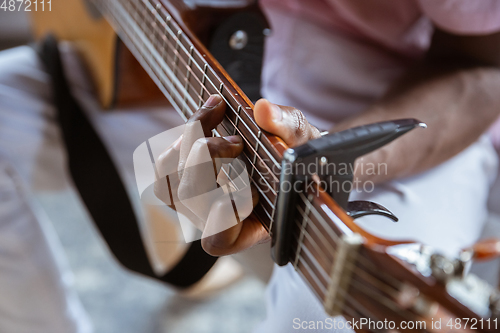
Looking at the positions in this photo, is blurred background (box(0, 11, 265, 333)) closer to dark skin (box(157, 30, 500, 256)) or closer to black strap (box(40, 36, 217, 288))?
black strap (box(40, 36, 217, 288))

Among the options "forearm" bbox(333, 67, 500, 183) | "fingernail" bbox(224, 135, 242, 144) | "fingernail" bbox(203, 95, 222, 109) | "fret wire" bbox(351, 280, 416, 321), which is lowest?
"forearm" bbox(333, 67, 500, 183)

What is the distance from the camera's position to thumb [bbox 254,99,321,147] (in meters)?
0.29

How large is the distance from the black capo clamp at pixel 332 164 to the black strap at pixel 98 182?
0.41 meters

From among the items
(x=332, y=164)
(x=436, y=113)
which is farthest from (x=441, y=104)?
(x=332, y=164)

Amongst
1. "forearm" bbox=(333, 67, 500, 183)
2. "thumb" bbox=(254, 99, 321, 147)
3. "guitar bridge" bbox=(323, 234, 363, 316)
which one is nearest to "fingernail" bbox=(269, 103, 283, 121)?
"thumb" bbox=(254, 99, 321, 147)

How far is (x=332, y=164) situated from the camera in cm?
27

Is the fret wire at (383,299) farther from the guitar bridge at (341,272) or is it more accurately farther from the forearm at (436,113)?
the forearm at (436,113)

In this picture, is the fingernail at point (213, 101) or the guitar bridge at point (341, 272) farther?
the fingernail at point (213, 101)

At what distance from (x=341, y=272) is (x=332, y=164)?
3.0 inches

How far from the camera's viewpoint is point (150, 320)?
86cm

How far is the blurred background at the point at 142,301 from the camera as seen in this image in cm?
86

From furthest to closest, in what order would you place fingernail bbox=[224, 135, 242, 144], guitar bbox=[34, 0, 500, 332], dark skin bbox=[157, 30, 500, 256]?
dark skin bbox=[157, 30, 500, 256], fingernail bbox=[224, 135, 242, 144], guitar bbox=[34, 0, 500, 332]

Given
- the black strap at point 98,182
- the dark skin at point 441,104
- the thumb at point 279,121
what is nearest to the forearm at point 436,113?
the dark skin at point 441,104

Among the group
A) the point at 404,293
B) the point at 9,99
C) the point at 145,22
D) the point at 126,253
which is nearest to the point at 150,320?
the point at 126,253
